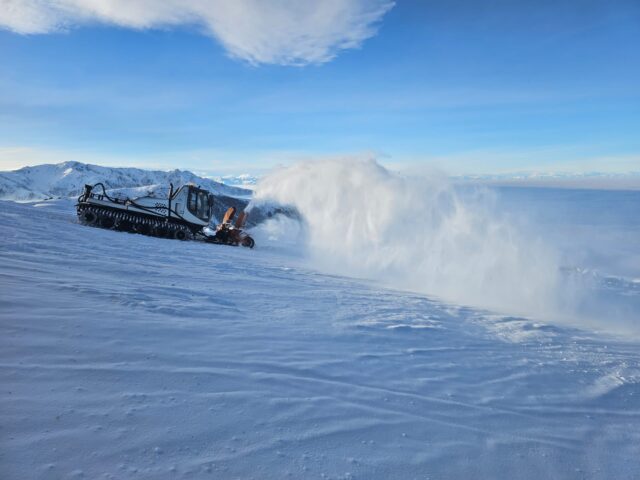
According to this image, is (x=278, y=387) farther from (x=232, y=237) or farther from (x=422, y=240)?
(x=232, y=237)

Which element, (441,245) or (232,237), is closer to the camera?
(441,245)

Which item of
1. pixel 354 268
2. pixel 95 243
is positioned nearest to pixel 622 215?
pixel 354 268

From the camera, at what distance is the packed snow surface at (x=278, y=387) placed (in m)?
2.83

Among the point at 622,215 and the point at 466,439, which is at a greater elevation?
the point at 622,215

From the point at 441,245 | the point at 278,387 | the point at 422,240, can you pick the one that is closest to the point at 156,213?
the point at 422,240

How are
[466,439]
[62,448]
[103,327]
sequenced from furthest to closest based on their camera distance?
[103,327] < [466,439] < [62,448]

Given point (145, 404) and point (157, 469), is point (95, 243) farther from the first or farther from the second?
point (157, 469)

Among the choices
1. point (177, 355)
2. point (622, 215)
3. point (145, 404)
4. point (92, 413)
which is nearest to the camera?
point (92, 413)

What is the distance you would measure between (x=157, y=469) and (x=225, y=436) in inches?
22.8

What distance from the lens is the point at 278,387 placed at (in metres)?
4.06

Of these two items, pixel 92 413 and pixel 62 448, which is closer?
pixel 62 448

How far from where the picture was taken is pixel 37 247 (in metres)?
9.69

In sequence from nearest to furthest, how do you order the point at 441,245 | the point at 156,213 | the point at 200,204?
1. the point at 441,245
2. the point at 156,213
3. the point at 200,204

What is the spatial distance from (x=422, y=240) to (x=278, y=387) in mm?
14387
